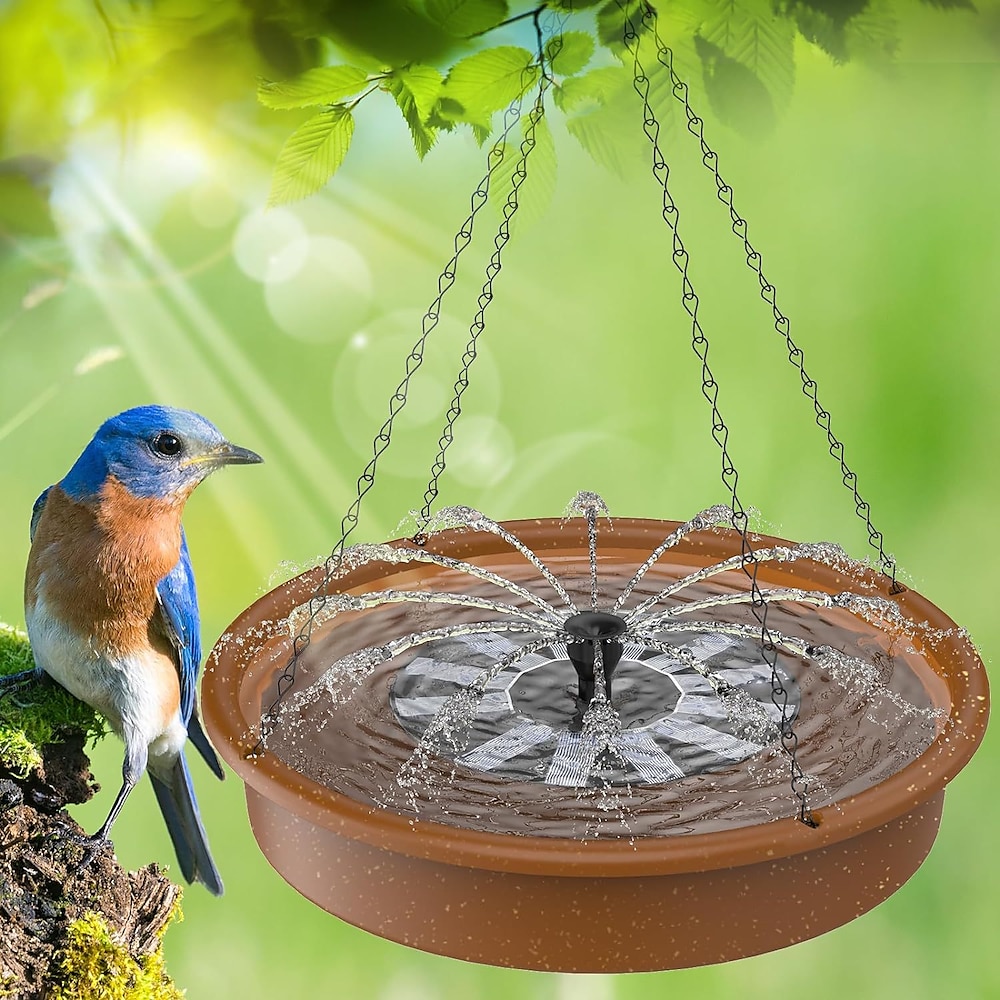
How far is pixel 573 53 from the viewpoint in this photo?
2.56m

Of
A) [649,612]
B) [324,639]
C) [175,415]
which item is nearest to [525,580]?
[649,612]

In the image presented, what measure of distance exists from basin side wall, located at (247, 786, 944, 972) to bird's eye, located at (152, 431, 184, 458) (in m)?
0.74

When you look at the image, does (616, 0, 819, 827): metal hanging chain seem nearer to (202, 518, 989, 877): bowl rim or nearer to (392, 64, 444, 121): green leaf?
(202, 518, 989, 877): bowl rim

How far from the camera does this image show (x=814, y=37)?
2.59 m

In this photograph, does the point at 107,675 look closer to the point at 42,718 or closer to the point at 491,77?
the point at 42,718

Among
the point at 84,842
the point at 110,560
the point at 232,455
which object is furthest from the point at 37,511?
the point at 84,842

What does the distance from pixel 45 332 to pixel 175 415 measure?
1445 mm

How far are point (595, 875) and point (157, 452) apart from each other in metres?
1.07

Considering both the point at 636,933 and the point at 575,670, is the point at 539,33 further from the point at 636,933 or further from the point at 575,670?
the point at 636,933

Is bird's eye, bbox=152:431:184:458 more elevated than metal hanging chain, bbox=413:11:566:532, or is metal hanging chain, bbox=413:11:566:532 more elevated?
metal hanging chain, bbox=413:11:566:532

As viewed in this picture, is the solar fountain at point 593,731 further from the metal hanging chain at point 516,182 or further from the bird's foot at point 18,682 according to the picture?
the bird's foot at point 18,682

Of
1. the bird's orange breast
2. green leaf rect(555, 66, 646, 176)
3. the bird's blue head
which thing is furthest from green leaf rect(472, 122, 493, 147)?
the bird's orange breast

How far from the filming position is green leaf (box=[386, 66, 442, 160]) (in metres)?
2.52

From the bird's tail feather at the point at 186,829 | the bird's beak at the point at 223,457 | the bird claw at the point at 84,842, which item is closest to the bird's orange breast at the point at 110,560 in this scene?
the bird's beak at the point at 223,457
